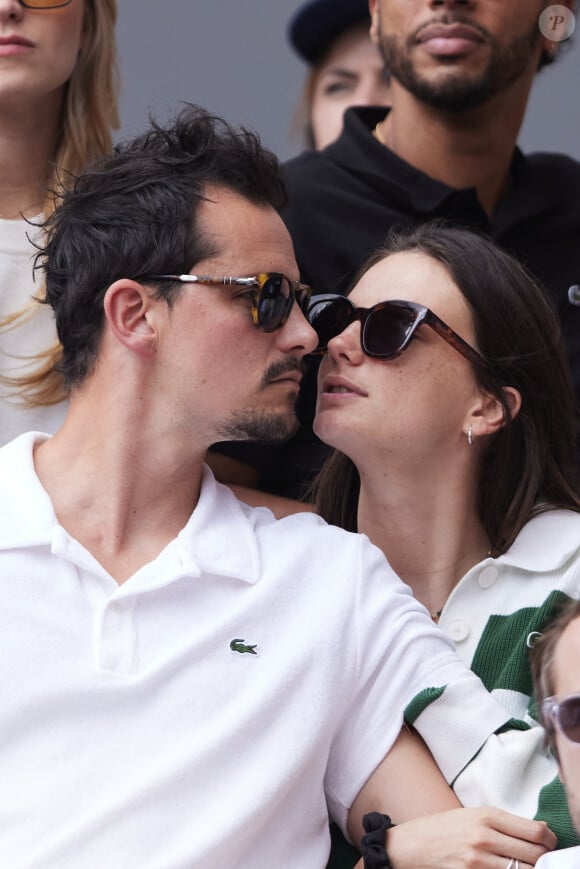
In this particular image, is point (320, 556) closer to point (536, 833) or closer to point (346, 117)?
point (536, 833)

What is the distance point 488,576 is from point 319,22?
251 cm

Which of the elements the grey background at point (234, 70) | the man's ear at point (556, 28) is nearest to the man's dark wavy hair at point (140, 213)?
the man's ear at point (556, 28)

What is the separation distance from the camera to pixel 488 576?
2727 mm

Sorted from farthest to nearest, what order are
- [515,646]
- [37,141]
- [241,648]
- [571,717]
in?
[37,141] < [515,646] < [241,648] < [571,717]

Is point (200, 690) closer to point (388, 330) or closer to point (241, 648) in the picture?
point (241, 648)

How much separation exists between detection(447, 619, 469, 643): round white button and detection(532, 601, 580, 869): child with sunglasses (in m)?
0.25

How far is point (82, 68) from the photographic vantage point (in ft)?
11.0

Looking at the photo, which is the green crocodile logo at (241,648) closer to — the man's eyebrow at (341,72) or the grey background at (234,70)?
the grey background at (234,70)

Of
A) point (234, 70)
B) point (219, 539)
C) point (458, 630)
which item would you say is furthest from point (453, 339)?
point (234, 70)

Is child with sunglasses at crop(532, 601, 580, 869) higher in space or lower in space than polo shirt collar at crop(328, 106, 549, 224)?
lower

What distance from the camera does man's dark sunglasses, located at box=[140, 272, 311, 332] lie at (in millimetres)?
2545

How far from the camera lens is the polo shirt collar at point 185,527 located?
238cm

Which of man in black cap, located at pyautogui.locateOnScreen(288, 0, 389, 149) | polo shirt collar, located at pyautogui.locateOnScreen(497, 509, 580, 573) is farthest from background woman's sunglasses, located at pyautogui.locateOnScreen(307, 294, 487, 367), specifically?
man in black cap, located at pyautogui.locateOnScreen(288, 0, 389, 149)

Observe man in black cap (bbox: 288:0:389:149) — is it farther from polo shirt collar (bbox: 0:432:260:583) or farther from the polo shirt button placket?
the polo shirt button placket
